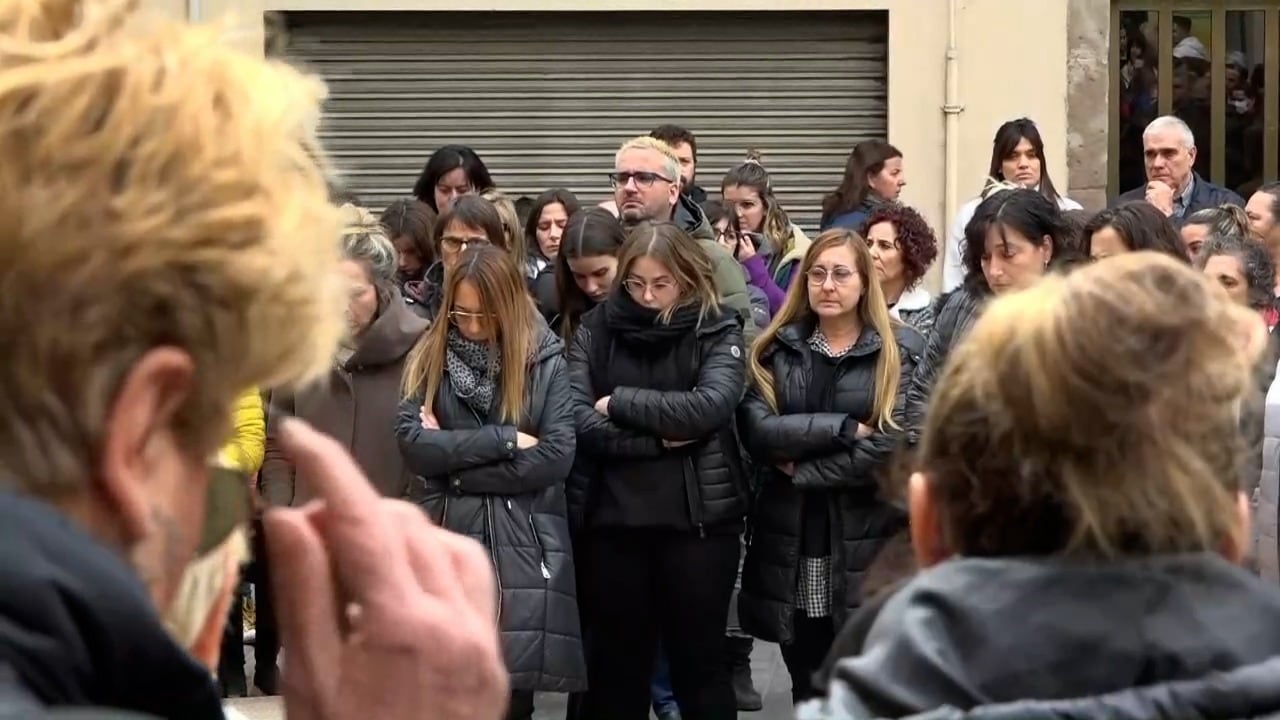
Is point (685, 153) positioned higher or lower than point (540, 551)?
higher

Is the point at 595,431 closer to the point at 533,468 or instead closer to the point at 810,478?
the point at 533,468

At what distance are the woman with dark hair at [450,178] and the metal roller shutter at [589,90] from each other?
2.51 metres

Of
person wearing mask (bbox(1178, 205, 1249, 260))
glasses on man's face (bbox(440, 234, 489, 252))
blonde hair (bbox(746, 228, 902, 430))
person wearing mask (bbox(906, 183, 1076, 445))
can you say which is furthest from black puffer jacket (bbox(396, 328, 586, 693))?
person wearing mask (bbox(1178, 205, 1249, 260))

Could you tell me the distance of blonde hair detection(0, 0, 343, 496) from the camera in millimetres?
1162

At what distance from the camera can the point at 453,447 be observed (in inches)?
236

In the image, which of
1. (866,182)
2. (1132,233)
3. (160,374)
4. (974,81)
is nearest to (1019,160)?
(866,182)

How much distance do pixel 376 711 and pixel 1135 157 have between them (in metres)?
10.6

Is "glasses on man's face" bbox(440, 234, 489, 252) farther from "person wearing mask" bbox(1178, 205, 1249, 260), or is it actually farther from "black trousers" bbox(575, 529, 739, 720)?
"person wearing mask" bbox(1178, 205, 1249, 260)

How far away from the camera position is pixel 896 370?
6188 mm

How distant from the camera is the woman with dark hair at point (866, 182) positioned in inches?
361

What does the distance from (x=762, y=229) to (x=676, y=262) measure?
2794 millimetres

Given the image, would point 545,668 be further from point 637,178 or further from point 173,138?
point 173,138

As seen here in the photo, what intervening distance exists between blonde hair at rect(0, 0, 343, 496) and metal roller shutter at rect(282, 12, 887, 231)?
10266 millimetres

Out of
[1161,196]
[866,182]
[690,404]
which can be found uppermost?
[866,182]
